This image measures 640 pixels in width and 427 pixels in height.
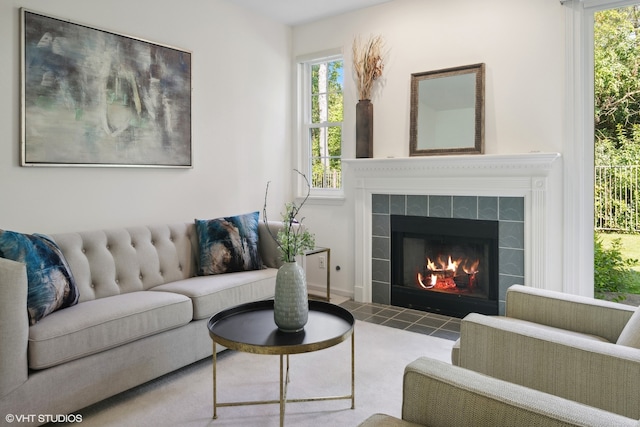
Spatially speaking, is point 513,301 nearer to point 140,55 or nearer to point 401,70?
point 401,70

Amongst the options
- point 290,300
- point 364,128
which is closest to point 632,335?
point 290,300

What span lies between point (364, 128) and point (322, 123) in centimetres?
66

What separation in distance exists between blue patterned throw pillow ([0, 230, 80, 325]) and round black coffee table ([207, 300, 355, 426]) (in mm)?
806

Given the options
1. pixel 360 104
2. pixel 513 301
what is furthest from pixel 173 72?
pixel 513 301

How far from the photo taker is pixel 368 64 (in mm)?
4156

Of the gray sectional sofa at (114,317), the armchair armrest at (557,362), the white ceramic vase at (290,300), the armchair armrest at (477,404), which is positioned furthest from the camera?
the white ceramic vase at (290,300)

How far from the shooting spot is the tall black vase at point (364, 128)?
13.7 feet

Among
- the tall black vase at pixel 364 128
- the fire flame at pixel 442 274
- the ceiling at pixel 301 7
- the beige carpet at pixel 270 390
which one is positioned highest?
the ceiling at pixel 301 7

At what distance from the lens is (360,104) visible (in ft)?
13.7

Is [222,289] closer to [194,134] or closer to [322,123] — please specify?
[194,134]

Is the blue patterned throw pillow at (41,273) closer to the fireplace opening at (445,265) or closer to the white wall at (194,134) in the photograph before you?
the white wall at (194,134)

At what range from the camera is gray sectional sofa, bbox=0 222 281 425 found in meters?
1.96

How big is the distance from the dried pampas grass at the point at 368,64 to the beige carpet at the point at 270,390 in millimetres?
2286

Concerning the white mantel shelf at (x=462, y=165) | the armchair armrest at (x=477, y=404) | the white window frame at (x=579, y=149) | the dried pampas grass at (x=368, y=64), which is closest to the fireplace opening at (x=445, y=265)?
the white mantel shelf at (x=462, y=165)
